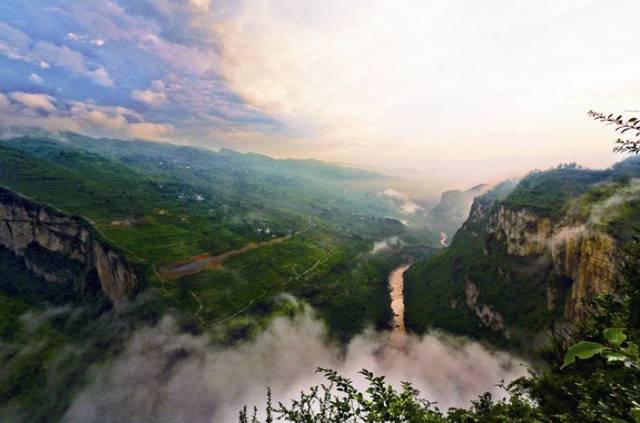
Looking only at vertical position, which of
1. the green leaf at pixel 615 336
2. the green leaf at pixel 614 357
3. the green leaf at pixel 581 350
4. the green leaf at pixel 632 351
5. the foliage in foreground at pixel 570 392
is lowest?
the foliage in foreground at pixel 570 392

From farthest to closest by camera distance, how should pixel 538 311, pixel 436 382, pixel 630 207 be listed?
pixel 436 382
pixel 538 311
pixel 630 207

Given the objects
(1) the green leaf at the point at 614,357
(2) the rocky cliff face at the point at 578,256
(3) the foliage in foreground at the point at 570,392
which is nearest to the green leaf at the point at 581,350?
(3) the foliage in foreground at the point at 570,392

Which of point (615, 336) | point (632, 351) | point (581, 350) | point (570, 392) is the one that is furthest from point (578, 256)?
point (581, 350)

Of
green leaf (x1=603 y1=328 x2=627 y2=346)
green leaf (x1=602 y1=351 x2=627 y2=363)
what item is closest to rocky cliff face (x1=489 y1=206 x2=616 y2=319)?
green leaf (x1=602 y1=351 x2=627 y2=363)

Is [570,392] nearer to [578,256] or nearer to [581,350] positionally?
[581,350]

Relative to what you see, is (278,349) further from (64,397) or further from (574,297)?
(574,297)

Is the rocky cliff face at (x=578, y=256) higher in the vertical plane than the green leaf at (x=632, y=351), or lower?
lower

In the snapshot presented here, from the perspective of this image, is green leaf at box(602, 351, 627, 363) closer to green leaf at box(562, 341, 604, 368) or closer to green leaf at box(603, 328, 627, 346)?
green leaf at box(603, 328, 627, 346)

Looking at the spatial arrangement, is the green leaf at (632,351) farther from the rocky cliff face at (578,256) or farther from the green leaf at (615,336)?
the rocky cliff face at (578,256)

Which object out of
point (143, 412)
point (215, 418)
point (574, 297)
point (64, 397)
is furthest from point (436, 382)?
point (64, 397)
